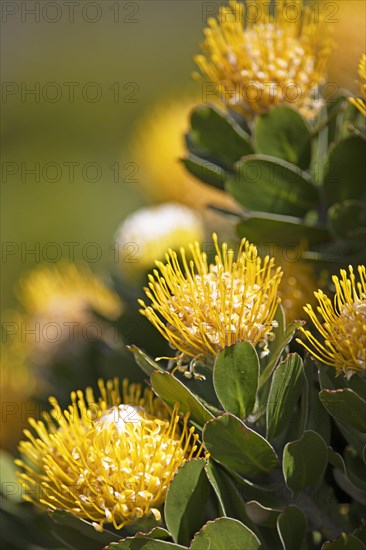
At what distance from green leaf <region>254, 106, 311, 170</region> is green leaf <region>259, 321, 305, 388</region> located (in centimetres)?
27

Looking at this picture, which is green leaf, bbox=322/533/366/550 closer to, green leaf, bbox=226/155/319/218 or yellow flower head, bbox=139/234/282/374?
yellow flower head, bbox=139/234/282/374

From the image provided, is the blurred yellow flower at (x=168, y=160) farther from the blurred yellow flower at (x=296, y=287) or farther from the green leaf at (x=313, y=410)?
the green leaf at (x=313, y=410)

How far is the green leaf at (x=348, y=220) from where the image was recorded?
91 centimetres

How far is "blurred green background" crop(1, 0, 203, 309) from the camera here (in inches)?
130

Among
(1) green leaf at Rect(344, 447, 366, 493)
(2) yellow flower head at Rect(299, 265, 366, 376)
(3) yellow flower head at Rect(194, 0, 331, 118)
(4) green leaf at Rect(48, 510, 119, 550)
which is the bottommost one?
(4) green leaf at Rect(48, 510, 119, 550)

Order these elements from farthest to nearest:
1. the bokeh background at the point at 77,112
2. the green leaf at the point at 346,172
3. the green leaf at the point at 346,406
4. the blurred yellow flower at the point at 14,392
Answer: the bokeh background at the point at 77,112
the blurred yellow flower at the point at 14,392
the green leaf at the point at 346,172
the green leaf at the point at 346,406

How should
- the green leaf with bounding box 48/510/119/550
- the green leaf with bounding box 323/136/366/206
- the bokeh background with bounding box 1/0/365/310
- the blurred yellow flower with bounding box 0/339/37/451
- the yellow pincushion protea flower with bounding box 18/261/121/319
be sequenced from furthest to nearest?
1. the bokeh background with bounding box 1/0/365/310
2. the yellow pincushion protea flower with bounding box 18/261/121/319
3. the blurred yellow flower with bounding box 0/339/37/451
4. the green leaf with bounding box 323/136/366/206
5. the green leaf with bounding box 48/510/119/550

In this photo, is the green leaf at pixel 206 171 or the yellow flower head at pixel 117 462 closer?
the yellow flower head at pixel 117 462

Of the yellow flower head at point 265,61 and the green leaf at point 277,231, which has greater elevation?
the yellow flower head at point 265,61

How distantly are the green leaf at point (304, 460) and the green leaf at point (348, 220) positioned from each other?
0.26 m

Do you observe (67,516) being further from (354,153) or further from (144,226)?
(144,226)

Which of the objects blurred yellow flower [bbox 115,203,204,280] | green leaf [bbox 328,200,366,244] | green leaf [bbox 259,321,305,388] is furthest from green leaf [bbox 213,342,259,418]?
blurred yellow flower [bbox 115,203,204,280]

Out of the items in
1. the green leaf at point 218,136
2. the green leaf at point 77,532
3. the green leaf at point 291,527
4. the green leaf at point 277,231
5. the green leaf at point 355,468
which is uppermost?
the green leaf at point 218,136

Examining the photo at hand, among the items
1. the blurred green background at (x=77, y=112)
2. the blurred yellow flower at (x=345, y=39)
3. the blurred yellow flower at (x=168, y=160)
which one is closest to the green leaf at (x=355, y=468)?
the blurred yellow flower at (x=345, y=39)
